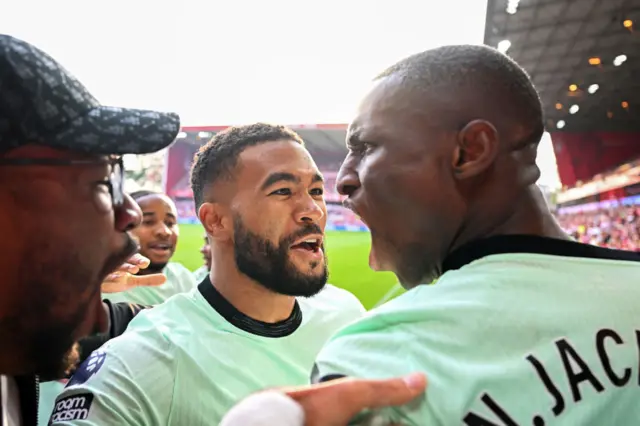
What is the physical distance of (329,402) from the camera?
2.04 feet

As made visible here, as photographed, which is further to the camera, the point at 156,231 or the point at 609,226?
the point at 609,226

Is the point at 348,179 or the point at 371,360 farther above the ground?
the point at 348,179

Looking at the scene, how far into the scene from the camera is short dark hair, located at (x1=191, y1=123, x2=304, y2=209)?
6.22 ft

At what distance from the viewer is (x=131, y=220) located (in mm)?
911

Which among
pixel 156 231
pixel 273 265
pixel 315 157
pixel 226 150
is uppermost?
pixel 226 150

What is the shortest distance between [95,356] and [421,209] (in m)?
1.06

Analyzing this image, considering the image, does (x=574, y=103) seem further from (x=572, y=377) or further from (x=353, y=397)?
(x=353, y=397)

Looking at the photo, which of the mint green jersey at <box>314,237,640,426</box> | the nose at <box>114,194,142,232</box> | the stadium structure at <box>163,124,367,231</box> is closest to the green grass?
the stadium structure at <box>163,124,367,231</box>

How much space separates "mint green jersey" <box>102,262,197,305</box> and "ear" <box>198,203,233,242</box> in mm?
1735

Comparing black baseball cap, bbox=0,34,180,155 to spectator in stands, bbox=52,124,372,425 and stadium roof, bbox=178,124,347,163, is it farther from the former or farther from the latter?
stadium roof, bbox=178,124,347,163

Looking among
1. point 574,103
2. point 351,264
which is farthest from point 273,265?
point 574,103

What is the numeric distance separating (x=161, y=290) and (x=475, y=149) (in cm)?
329

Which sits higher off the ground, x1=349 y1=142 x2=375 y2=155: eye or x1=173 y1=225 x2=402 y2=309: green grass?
x1=349 y1=142 x2=375 y2=155: eye

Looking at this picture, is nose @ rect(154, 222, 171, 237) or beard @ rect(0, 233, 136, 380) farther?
nose @ rect(154, 222, 171, 237)
